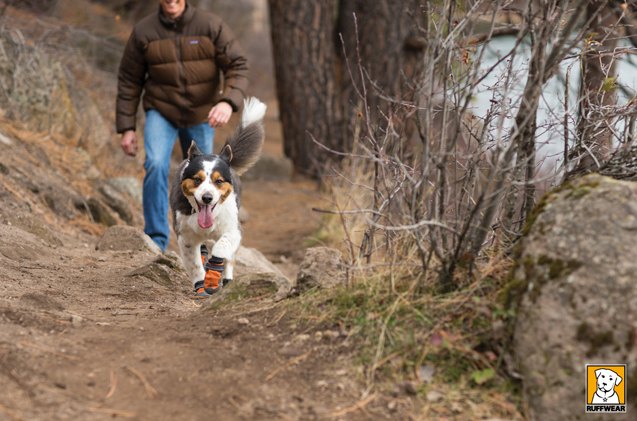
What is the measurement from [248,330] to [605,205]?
1.75 m

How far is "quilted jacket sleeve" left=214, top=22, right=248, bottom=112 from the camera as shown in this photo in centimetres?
720

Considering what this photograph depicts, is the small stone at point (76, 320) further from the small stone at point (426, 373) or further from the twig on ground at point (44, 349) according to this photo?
the small stone at point (426, 373)

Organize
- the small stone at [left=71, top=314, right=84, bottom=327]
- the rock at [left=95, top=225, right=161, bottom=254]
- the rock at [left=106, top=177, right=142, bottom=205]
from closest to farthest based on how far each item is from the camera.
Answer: the small stone at [left=71, top=314, right=84, bottom=327] → the rock at [left=95, top=225, right=161, bottom=254] → the rock at [left=106, top=177, right=142, bottom=205]

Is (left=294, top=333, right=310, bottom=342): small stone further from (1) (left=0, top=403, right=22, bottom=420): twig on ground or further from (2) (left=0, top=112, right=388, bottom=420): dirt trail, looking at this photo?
(1) (left=0, top=403, right=22, bottom=420): twig on ground

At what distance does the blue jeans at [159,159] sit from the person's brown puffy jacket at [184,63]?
3.2 inches

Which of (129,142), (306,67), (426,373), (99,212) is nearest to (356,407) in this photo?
(426,373)

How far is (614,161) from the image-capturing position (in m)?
4.24

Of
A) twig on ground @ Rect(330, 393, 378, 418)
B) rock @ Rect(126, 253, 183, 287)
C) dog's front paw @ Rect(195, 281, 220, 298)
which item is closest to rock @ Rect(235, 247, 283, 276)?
rock @ Rect(126, 253, 183, 287)

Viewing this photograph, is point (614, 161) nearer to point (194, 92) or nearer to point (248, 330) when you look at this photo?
point (248, 330)

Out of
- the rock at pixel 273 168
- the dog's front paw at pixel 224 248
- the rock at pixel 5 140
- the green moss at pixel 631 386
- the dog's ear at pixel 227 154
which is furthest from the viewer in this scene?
the rock at pixel 273 168

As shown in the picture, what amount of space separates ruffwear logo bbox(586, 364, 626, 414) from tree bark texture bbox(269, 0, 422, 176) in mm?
8857

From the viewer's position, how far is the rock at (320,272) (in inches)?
167

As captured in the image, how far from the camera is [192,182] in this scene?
5.61m

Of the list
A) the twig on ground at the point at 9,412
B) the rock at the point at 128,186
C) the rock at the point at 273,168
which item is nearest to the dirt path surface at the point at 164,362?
the twig on ground at the point at 9,412
